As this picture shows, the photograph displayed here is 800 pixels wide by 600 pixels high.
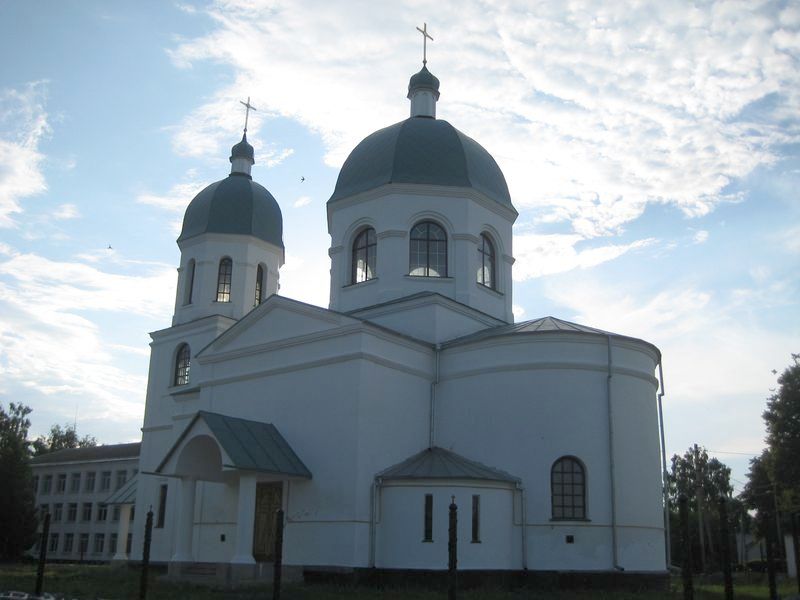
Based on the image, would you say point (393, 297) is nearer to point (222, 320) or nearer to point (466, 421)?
point (466, 421)

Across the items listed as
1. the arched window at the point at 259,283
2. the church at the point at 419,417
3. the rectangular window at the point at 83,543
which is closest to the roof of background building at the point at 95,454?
the rectangular window at the point at 83,543

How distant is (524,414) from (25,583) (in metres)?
11.3

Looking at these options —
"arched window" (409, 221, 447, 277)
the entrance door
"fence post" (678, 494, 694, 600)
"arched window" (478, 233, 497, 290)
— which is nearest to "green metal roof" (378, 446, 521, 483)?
the entrance door

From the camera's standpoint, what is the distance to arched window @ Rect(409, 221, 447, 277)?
2020 centimetres

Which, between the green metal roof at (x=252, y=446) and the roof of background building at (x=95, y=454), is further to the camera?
the roof of background building at (x=95, y=454)

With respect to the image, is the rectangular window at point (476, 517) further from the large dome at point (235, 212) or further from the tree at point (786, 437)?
the tree at point (786, 437)

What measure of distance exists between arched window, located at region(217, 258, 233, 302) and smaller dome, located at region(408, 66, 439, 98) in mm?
7556

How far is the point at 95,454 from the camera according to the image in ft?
160

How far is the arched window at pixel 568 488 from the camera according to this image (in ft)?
55.1

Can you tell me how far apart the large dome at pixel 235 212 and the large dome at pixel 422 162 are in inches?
171

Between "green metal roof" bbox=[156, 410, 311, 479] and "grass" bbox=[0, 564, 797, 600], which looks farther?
"green metal roof" bbox=[156, 410, 311, 479]

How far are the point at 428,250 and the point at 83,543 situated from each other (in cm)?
3707

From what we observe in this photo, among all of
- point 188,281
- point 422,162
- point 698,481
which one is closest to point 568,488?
point 422,162

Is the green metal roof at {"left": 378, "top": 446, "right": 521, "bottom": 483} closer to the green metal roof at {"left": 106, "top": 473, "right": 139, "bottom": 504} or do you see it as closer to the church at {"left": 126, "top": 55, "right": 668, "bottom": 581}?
the church at {"left": 126, "top": 55, "right": 668, "bottom": 581}
